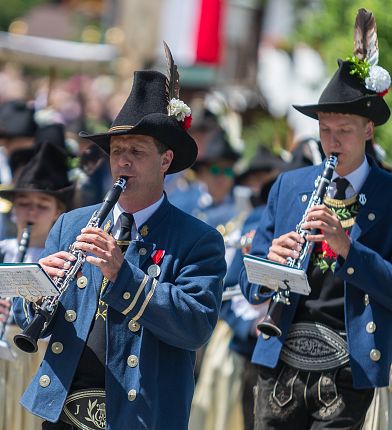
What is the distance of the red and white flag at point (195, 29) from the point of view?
28016 millimetres

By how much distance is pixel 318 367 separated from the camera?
613cm

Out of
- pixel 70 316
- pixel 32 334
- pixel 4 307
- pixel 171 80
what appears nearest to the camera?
pixel 32 334

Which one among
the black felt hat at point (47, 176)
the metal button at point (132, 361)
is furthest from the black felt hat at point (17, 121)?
the metal button at point (132, 361)

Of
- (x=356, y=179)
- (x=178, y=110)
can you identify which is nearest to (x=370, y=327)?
(x=356, y=179)

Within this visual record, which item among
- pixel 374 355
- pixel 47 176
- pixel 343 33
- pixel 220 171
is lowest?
pixel 220 171

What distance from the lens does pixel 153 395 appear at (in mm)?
5344

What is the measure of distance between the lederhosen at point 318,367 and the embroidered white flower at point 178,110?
1.07 m

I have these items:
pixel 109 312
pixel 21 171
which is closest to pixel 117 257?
pixel 109 312

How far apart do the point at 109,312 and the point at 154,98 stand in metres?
1.07

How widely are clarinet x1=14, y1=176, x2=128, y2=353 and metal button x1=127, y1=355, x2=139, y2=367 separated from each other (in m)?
0.40

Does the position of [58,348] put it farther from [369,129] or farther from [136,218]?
[369,129]

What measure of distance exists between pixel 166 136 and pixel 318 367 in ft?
4.77

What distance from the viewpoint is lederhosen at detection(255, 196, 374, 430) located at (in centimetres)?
612

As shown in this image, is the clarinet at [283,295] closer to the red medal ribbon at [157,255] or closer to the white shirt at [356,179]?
the white shirt at [356,179]
